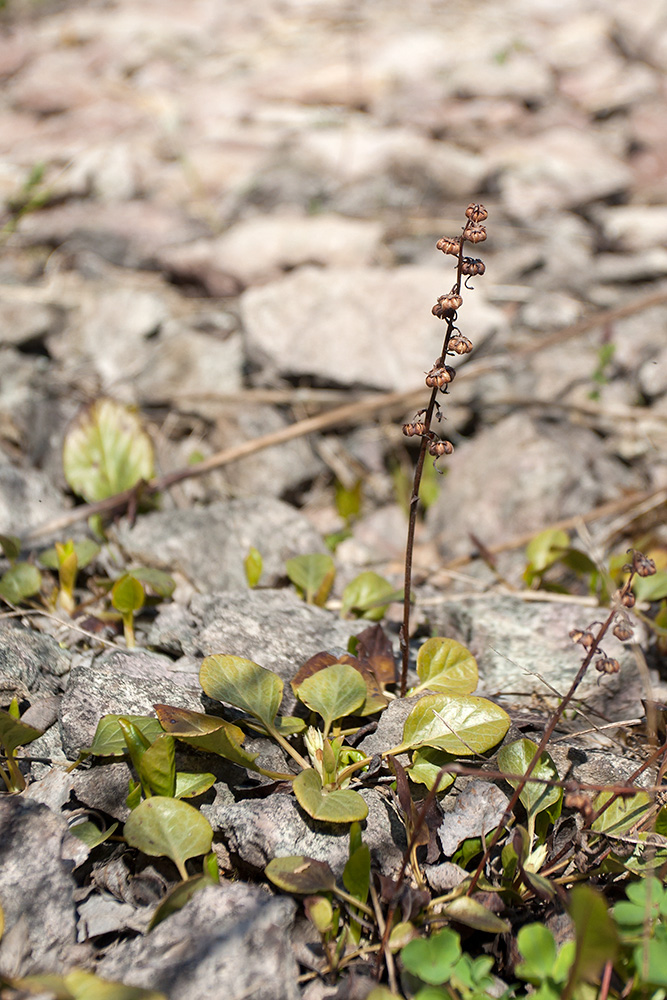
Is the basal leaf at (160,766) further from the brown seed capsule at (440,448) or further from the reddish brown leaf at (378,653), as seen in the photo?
the brown seed capsule at (440,448)

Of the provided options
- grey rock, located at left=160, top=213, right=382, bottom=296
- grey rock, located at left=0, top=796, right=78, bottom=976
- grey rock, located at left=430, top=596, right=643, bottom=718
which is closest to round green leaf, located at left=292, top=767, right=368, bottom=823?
grey rock, located at left=0, top=796, right=78, bottom=976

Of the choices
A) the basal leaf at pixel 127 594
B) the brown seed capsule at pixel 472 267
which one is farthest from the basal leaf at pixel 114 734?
the brown seed capsule at pixel 472 267

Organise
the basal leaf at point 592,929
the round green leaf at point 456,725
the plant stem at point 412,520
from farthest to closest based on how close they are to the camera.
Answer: the round green leaf at point 456,725 < the plant stem at point 412,520 < the basal leaf at point 592,929

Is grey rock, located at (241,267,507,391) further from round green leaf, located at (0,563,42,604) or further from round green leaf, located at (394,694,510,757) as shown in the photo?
round green leaf, located at (394,694,510,757)

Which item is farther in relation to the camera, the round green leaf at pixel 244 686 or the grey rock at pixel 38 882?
the round green leaf at pixel 244 686

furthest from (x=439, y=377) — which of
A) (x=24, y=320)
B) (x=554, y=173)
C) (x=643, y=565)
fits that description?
(x=554, y=173)

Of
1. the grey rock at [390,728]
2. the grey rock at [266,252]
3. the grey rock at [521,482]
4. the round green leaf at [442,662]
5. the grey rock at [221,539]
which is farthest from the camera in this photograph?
the grey rock at [266,252]

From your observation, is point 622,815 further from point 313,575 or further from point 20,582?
point 20,582
